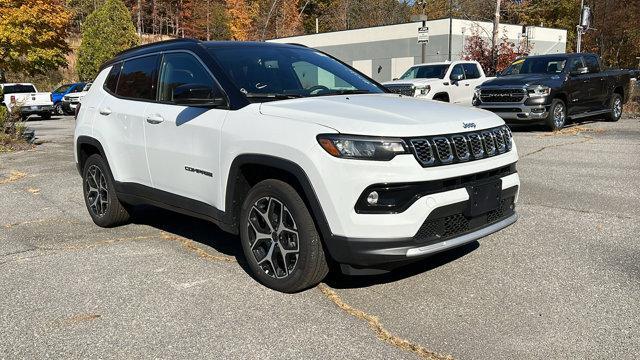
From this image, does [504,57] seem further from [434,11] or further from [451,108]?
[434,11]

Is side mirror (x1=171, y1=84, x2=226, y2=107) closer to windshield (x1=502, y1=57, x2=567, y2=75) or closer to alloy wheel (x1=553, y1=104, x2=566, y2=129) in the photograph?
alloy wheel (x1=553, y1=104, x2=566, y2=129)

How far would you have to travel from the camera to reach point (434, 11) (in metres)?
61.9

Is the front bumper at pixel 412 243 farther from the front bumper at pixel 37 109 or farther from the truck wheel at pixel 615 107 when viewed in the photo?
the front bumper at pixel 37 109

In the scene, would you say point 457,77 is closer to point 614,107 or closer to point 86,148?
point 614,107

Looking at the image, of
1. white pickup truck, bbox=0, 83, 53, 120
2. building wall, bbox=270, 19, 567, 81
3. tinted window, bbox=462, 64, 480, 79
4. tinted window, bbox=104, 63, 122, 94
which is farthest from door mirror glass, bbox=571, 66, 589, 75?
white pickup truck, bbox=0, 83, 53, 120

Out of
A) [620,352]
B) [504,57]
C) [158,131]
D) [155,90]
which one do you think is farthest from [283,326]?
[504,57]

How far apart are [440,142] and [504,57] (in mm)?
24671

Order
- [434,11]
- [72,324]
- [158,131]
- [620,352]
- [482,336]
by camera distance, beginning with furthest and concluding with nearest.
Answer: [434,11] → [158,131] → [72,324] → [482,336] → [620,352]

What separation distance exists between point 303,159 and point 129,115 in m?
2.39

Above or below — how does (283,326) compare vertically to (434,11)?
below

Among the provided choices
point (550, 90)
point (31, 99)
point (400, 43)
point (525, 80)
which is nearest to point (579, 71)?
point (550, 90)

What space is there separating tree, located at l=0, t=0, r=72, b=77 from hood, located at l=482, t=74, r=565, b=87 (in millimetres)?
19897

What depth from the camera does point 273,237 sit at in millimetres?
4055

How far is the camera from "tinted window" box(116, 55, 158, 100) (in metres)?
5.28
